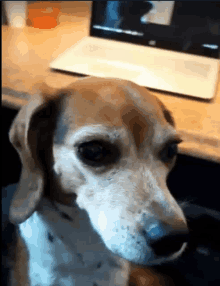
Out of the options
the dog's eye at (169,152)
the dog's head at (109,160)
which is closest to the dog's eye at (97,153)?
the dog's head at (109,160)

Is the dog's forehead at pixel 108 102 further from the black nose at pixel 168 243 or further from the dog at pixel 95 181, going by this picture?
the black nose at pixel 168 243

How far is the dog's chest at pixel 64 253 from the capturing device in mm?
590

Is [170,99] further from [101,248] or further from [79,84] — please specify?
[101,248]

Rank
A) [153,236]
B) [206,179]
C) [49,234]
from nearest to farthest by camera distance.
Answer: [153,236] → [206,179] → [49,234]

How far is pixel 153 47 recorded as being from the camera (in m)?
0.57

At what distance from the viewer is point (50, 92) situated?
0.53 m

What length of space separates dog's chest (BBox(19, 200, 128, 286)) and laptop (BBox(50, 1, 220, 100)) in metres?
0.33

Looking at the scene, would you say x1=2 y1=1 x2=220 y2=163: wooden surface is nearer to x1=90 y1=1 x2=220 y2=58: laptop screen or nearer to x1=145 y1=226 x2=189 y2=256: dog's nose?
x1=90 y1=1 x2=220 y2=58: laptop screen

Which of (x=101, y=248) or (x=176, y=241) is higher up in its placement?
(x=176, y=241)

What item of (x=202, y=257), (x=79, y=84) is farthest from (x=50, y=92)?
(x=202, y=257)

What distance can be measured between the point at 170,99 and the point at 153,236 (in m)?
0.28

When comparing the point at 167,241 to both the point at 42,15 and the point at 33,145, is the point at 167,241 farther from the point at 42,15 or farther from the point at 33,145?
the point at 42,15

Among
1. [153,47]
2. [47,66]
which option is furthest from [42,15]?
[153,47]

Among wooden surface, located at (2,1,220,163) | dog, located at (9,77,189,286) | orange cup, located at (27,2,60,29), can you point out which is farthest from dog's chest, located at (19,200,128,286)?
orange cup, located at (27,2,60,29)
